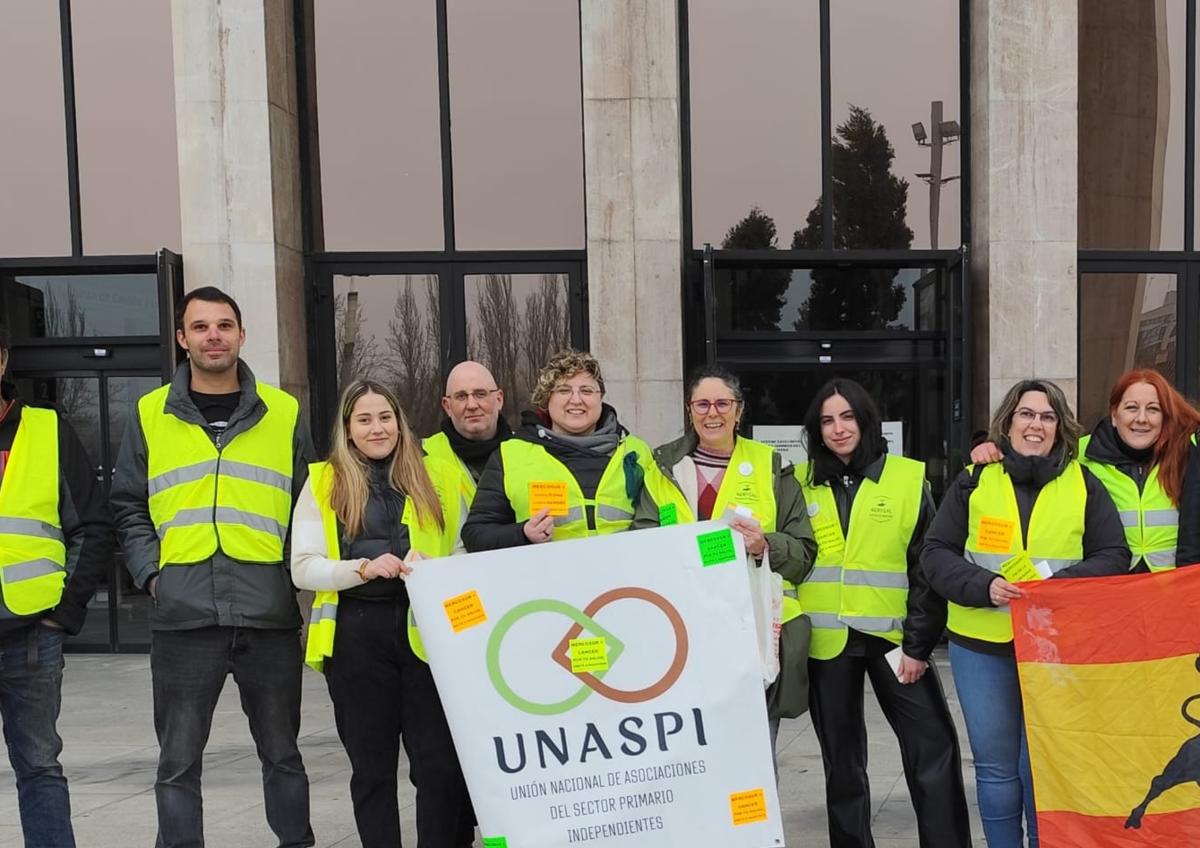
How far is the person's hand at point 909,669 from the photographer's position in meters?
4.01

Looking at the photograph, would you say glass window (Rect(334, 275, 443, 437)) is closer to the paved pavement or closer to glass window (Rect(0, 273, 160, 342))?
glass window (Rect(0, 273, 160, 342))

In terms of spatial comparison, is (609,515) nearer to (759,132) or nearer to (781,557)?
(781,557)

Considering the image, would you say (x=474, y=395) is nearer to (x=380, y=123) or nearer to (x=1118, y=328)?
(x=380, y=123)

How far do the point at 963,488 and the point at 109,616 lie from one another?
8.45 m

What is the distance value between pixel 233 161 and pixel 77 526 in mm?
5418

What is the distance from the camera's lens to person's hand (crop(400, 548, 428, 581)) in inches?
145

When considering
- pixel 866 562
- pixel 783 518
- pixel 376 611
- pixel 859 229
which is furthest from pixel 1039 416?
pixel 859 229

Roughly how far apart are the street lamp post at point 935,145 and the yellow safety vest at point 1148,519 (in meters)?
5.81

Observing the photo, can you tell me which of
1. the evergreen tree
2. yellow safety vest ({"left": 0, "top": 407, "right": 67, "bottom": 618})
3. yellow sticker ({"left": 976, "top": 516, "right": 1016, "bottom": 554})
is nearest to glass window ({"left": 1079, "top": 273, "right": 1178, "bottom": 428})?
the evergreen tree

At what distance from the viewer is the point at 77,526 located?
4016 mm

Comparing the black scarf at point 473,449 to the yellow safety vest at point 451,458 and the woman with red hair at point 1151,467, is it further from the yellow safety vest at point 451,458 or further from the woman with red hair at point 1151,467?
the woman with red hair at point 1151,467

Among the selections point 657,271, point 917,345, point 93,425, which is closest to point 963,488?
point 657,271

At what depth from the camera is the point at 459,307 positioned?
9.41 m

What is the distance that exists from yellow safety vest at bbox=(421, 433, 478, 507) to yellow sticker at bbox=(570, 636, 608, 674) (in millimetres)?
841
